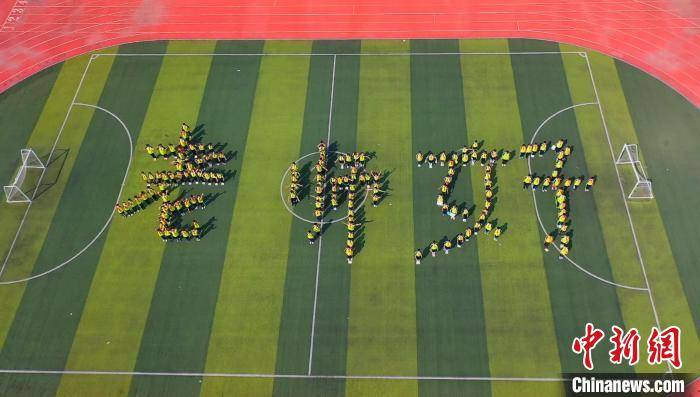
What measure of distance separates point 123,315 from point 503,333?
22.0m

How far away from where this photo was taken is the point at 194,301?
31.0 m

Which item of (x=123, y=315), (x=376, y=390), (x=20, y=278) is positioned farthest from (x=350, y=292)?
(x=20, y=278)

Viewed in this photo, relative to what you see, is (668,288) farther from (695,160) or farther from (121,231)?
(121,231)

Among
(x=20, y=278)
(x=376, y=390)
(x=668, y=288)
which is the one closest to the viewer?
(x=376, y=390)

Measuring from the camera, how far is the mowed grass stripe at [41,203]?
3189cm

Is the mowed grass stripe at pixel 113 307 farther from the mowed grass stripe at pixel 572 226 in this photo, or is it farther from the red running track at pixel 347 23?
the mowed grass stripe at pixel 572 226

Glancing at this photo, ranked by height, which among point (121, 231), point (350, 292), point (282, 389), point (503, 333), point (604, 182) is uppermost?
point (604, 182)

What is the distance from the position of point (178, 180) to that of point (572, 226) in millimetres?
25810

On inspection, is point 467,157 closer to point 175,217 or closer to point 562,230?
point 562,230

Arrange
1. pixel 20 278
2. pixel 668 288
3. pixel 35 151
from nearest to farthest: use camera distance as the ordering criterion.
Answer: pixel 668 288 < pixel 20 278 < pixel 35 151

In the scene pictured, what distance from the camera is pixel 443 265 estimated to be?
3155 cm

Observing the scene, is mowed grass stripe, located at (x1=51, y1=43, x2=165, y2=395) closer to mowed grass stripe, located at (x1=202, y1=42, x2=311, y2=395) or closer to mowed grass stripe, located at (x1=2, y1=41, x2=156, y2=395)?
mowed grass stripe, located at (x1=2, y1=41, x2=156, y2=395)

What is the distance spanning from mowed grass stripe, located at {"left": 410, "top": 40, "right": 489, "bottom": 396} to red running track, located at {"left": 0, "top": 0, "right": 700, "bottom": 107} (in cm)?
648

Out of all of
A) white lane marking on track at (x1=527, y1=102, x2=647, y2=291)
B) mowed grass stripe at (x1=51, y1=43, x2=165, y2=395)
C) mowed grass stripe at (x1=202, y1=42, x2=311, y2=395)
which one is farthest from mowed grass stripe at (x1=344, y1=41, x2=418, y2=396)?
mowed grass stripe at (x1=51, y1=43, x2=165, y2=395)
